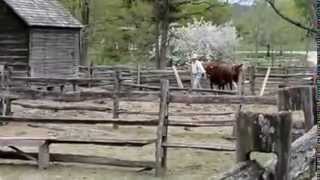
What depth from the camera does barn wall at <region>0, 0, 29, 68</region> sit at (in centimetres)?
2417

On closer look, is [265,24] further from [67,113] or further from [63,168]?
[63,168]

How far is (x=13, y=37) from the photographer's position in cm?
2444

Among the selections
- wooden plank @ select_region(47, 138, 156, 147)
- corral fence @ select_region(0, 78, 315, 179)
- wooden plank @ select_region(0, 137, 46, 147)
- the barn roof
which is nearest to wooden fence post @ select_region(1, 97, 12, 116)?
corral fence @ select_region(0, 78, 315, 179)

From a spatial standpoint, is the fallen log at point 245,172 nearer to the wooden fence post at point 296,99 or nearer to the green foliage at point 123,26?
the wooden fence post at point 296,99

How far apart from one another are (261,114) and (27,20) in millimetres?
21564

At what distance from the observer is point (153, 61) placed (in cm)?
4181

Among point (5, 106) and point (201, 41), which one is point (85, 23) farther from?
point (5, 106)

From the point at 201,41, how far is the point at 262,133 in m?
39.9

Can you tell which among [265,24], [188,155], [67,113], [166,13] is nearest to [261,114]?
[188,155]

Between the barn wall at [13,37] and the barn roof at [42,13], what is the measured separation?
14.4 inches

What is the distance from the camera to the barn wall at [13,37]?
24.2 meters

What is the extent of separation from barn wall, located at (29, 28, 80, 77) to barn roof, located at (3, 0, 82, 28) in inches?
13.6

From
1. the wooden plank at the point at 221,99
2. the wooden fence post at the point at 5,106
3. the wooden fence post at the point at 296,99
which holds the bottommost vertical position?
the wooden fence post at the point at 5,106

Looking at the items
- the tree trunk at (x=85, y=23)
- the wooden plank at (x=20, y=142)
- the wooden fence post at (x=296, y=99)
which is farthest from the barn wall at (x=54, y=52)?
the wooden fence post at (x=296, y=99)
